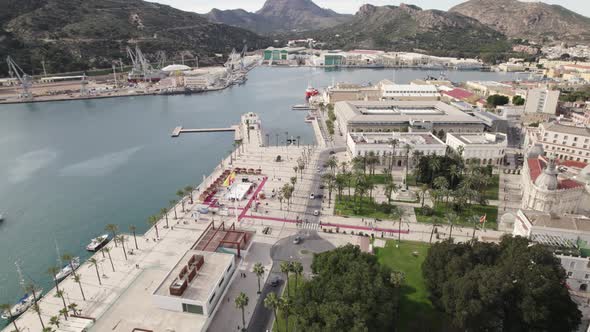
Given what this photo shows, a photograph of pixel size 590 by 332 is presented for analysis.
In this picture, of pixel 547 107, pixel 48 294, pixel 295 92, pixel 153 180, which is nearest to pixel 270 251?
pixel 48 294

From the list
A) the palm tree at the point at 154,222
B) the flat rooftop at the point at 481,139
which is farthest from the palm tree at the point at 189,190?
the flat rooftop at the point at 481,139

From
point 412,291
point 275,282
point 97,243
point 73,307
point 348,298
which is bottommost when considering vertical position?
point 97,243

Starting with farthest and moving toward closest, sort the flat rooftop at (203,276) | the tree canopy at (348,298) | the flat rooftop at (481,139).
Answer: the flat rooftop at (481,139)
the flat rooftop at (203,276)
the tree canopy at (348,298)

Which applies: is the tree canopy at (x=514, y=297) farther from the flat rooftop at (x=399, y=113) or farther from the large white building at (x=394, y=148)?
the flat rooftop at (x=399, y=113)

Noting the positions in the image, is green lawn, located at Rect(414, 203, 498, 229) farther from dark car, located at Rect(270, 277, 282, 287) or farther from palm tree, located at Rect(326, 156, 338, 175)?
dark car, located at Rect(270, 277, 282, 287)

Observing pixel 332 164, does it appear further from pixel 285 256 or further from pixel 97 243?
pixel 97 243

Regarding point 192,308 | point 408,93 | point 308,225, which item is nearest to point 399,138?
point 308,225

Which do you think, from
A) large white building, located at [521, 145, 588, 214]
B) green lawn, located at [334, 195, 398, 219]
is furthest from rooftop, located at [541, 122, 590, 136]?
green lawn, located at [334, 195, 398, 219]
